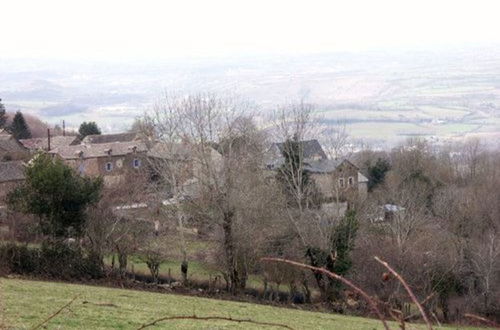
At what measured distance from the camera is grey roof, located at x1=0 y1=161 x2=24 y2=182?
49.7 metres

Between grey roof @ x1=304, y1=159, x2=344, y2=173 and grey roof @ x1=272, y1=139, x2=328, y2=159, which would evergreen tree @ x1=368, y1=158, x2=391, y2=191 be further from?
grey roof @ x1=304, y1=159, x2=344, y2=173

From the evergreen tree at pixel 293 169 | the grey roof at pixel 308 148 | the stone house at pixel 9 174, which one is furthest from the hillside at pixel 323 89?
the evergreen tree at pixel 293 169

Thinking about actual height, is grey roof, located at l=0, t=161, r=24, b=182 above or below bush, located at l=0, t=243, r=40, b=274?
above

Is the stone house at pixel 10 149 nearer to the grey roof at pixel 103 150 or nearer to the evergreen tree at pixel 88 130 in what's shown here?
the grey roof at pixel 103 150

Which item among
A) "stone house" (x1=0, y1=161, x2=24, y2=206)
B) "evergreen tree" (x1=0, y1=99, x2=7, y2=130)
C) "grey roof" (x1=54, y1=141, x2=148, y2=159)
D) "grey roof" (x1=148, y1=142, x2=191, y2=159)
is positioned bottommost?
"stone house" (x1=0, y1=161, x2=24, y2=206)

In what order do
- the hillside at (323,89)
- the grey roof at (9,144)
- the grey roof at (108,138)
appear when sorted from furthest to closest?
1. the hillside at (323,89)
2. the grey roof at (108,138)
3. the grey roof at (9,144)

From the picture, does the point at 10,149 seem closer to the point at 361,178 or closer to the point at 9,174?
the point at 9,174

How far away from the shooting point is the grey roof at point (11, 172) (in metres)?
49.7

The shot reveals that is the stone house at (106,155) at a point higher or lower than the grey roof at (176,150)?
lower

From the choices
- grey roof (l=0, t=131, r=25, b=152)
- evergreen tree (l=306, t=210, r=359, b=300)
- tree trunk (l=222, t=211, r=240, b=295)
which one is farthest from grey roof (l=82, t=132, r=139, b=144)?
evergreen tree (l=306, t=210, r=359, b=300)

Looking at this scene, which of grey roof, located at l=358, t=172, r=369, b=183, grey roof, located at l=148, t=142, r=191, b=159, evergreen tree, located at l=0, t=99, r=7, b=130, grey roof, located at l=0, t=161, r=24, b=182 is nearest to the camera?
grey roof, located at l=148, t=142, r=191, b=159

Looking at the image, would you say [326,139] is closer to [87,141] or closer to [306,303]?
[306,303]

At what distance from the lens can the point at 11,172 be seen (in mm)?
51062

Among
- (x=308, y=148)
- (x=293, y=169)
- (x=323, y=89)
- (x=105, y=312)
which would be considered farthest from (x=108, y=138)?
(x=323, y=89)
